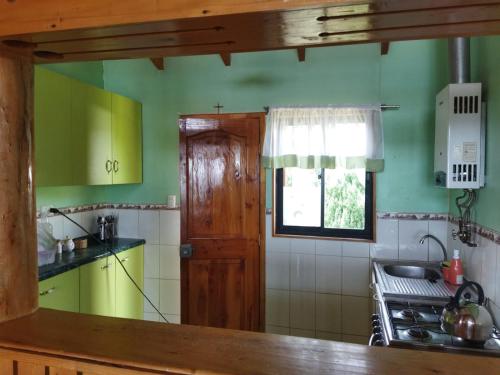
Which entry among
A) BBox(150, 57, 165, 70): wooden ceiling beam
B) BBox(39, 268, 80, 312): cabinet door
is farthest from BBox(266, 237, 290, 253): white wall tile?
BBox(150, 57, 165, 70): wooden ceiling beam

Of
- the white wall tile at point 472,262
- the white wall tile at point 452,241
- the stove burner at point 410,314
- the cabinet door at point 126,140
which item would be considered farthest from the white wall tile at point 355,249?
the cabinet door at point 126,140

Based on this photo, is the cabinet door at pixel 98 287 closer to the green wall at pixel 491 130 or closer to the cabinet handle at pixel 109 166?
the cabinet handle at pixel 109 166

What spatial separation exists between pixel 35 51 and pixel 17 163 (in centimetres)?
28

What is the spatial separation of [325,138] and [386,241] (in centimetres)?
95

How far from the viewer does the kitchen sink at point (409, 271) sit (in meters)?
2.54

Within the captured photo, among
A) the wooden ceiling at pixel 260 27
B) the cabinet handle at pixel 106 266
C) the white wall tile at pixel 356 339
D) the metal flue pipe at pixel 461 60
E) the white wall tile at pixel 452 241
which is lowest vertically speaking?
the white wall tile at pixel 356 339

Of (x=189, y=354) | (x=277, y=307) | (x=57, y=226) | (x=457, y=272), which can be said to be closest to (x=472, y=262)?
(x=457, y=272)

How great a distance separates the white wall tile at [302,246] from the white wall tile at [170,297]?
3.62 ft

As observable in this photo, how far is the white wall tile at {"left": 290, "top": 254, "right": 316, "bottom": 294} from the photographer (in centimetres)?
293

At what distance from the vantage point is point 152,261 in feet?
10.7

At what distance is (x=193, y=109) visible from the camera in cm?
313

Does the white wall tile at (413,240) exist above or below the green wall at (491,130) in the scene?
below

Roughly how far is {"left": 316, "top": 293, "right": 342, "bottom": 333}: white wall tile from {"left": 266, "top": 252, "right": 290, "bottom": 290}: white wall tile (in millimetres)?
297

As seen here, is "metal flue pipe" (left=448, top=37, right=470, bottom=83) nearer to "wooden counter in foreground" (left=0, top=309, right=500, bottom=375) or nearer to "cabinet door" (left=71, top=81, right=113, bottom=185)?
"wooden counter in foreground" (left=0, top=309, right=500, bottom=375)
